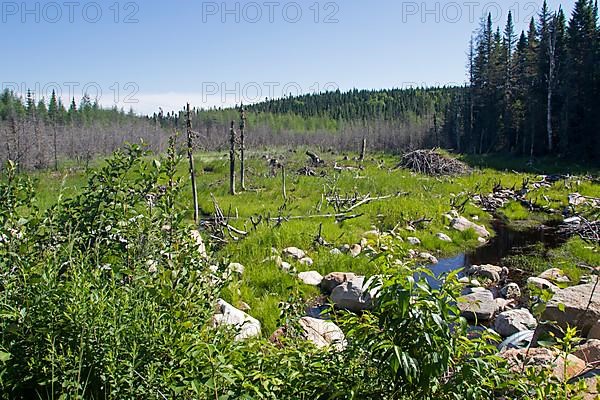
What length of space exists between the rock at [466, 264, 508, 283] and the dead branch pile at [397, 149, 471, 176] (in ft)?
54.5

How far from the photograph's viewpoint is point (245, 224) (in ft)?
45.1

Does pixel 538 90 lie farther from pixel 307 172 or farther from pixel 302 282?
A: pixel 302 282

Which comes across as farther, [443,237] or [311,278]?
[443,237]

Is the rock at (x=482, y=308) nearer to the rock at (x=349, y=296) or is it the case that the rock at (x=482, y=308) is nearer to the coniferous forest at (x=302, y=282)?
the coniferous forest at (x=302, y=282)

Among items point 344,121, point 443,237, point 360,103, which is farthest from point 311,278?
point 360,103

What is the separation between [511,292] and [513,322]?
2171mm

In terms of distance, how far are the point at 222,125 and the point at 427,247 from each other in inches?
3639

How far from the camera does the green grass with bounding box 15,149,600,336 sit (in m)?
8.99

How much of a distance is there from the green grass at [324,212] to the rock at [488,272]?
1.05m

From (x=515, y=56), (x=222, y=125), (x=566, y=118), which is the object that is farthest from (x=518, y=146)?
(x=222, y=125)

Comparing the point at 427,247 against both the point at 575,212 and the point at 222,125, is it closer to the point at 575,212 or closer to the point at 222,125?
the point at 575,212

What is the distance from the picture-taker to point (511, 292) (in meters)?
9.41

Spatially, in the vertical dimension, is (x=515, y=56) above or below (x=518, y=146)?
above

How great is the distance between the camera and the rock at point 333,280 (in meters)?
9.70
